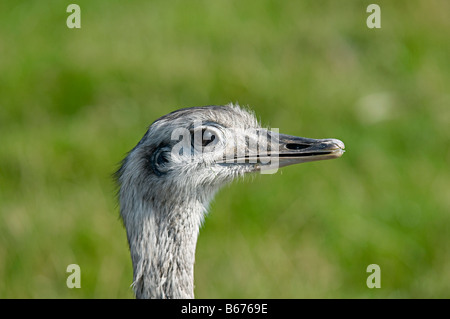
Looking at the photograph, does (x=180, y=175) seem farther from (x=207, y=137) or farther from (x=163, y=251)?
(x=163, y=251)

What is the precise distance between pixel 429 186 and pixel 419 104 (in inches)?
35.8

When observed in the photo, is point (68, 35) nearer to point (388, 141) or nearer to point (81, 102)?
point (81, 102)

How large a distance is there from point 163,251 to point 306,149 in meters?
0.61

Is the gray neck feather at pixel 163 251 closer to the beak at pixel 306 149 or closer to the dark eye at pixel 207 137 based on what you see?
the dark eye at pixel 207 137

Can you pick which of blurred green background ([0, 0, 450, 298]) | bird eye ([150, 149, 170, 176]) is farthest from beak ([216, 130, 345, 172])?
blurred green background ([0, 0, 450, 298])

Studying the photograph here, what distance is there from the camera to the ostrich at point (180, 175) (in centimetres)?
275

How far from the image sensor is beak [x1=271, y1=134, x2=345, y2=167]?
2.71 meters

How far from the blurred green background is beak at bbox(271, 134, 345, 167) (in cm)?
139

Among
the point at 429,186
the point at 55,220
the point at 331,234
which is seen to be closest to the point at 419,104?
the point at 429,186

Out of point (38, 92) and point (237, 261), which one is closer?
point (237, 261)

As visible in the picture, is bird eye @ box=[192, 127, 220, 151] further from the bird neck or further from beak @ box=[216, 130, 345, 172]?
the bird neck

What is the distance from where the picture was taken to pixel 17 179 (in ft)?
15.3
